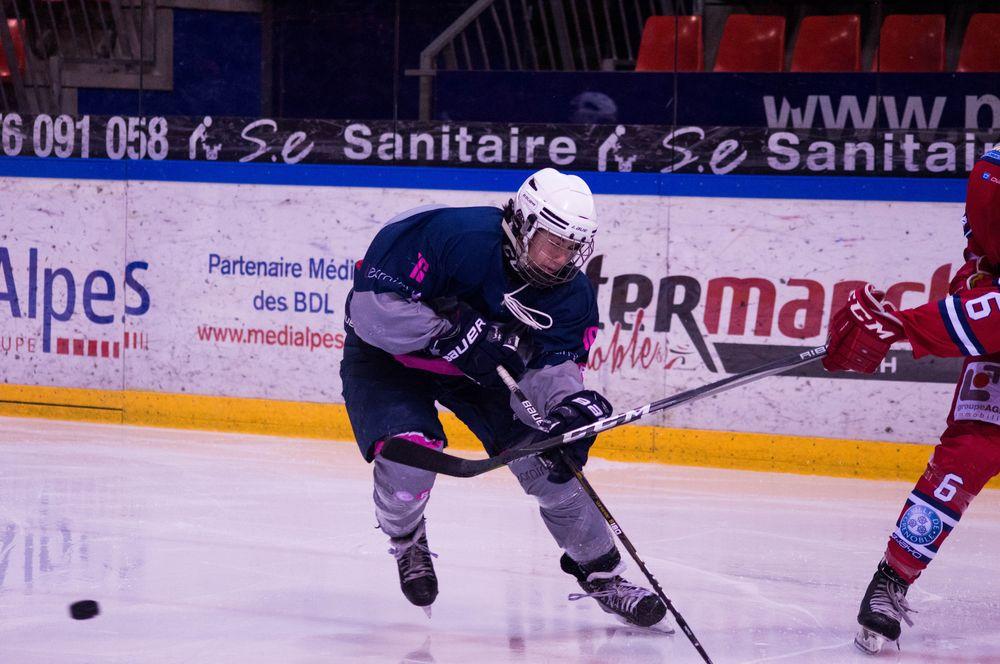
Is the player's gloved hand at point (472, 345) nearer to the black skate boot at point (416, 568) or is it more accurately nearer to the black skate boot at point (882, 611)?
the black skate boot at point (416, 568)

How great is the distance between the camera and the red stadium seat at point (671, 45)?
555 centimetres

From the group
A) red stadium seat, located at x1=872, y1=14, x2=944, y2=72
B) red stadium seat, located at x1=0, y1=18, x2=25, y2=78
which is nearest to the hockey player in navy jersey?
red stadium seat, located at x1=872, y1=14, x2=944, y2=72

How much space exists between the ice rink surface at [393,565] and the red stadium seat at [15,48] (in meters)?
2.18

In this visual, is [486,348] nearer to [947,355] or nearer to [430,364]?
[430,364]

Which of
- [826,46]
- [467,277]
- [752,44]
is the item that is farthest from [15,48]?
[467,277]

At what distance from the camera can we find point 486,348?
286cm

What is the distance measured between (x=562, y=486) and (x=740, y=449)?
2.29 metres

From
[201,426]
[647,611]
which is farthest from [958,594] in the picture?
[201,426]

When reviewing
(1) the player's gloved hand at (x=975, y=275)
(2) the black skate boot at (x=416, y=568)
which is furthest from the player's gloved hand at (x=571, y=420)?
(1) the player's gloved hand at (x=975, y=275)

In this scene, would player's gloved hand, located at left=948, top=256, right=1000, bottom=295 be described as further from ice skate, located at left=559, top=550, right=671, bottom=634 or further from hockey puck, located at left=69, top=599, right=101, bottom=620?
hockey puck, located at left=69, top=599, right=101, bottom=620

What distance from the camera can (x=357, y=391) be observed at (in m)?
3.08

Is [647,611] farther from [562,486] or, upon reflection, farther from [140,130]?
[140,130]

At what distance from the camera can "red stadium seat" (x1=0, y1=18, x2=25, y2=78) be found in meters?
6.48

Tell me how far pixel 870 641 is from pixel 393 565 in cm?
129
